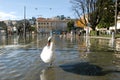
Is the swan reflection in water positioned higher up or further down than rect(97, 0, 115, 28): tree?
further down

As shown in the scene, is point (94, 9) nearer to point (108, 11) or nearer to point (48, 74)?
point (108, 11)

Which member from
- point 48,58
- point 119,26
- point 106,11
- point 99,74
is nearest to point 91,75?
point 99,74

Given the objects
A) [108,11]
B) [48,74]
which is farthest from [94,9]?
[48,74]

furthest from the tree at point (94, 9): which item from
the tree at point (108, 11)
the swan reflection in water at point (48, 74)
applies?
the swan reflection in water at point (48, 74)

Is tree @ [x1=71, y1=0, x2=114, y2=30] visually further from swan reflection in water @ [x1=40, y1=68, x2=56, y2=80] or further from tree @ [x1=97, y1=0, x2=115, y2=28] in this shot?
swan reflection in water @ [x1=40, y1=68, x2=56, y2=80]

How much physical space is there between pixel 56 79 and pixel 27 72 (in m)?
2.00

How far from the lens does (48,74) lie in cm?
1241

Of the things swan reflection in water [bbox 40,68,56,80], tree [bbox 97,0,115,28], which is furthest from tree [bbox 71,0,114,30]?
swan reflection in water [bbox 40,68,56,80]

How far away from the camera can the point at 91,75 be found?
39.7ft

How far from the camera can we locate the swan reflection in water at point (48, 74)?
11.5m

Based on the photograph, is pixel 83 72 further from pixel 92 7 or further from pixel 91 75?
pixel 92 7

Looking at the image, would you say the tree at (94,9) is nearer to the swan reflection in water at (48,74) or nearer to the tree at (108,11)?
the tree at (108,11)

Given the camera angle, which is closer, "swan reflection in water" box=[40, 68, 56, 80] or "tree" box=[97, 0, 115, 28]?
"swan reflection in water" box=[40, 68, 56, 80]

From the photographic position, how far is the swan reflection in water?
11.5 metres
